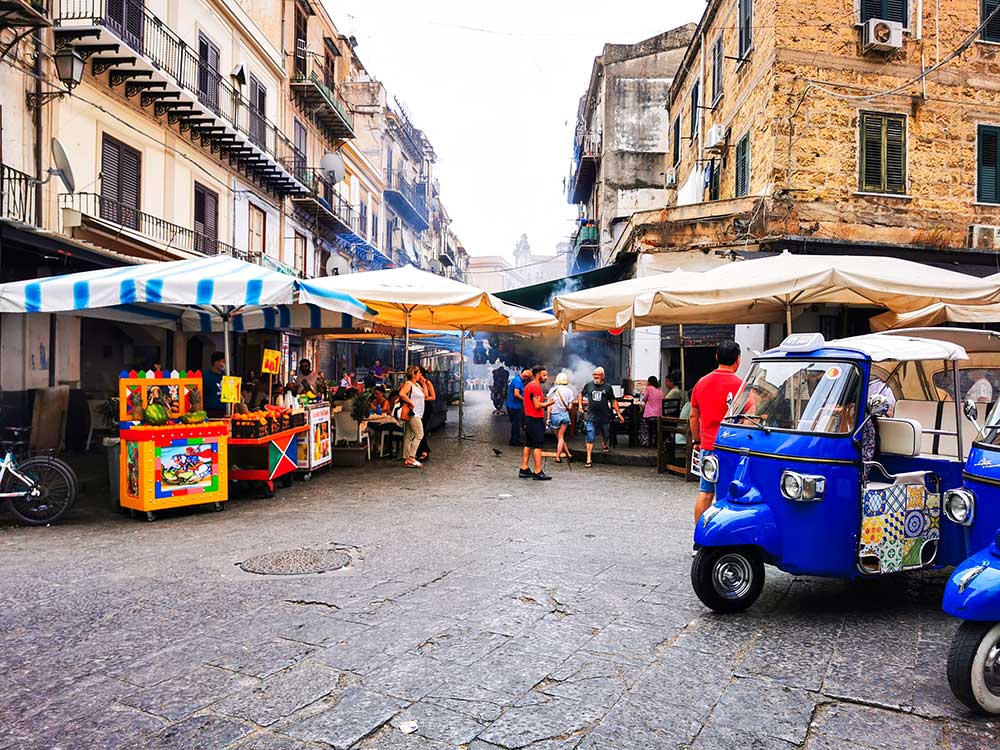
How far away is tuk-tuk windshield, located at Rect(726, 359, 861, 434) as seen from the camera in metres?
4.74

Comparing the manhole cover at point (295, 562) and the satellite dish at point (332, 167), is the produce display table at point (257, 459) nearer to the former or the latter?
the manhole cover at point (295, 562)

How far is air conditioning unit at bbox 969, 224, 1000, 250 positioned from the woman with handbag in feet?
38.2

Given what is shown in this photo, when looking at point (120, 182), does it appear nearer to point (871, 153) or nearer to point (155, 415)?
point (155, 415)

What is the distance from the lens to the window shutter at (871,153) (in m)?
15.0

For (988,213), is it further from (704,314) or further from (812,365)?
(812,365)

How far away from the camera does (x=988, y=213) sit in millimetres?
15359

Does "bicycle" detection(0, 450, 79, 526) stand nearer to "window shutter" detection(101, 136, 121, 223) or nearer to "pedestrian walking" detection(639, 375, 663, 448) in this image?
"pedestrian walking" detection(639, 375, 663, 448)

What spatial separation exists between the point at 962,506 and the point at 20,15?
14227 millimetres

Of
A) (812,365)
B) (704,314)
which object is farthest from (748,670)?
(704,314)

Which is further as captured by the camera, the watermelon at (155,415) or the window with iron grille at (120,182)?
the window with iron grille at (120,182)

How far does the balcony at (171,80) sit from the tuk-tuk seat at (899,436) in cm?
1499

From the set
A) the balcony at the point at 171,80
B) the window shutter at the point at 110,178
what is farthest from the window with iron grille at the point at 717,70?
the window shutter at the point at 110,178

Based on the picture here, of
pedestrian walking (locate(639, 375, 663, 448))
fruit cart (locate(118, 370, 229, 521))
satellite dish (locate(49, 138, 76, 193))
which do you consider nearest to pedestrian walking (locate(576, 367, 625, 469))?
pedestrian walking (locate(639, 375, 663, 448))

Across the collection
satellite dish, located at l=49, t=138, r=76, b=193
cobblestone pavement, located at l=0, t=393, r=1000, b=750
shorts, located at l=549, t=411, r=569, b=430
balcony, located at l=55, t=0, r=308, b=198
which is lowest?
cobblestone pavement, located at l=0, t=393, r=1000, b=750
